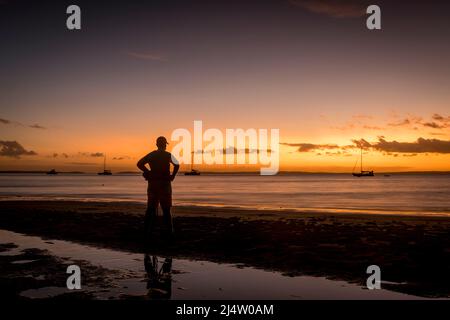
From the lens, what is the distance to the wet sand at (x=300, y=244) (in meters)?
8.96

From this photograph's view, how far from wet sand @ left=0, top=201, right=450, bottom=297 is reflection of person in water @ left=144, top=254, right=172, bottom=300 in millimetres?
999

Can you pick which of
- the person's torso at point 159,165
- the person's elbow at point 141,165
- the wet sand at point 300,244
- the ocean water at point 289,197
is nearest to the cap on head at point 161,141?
the person's torso at point 159,165

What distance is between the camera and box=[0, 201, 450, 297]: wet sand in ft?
29.4

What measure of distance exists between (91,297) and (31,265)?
3.38 m

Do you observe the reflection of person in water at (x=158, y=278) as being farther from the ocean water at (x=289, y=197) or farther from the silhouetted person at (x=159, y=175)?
the ocean water at (x=289, y=197)

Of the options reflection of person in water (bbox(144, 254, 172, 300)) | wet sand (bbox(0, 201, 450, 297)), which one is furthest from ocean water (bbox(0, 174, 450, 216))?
reflection of person in water (bbox(144, 254, 172, 300))

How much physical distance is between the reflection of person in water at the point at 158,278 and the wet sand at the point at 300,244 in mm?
999

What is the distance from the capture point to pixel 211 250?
1167cm

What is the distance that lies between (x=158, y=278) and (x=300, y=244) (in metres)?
5.64

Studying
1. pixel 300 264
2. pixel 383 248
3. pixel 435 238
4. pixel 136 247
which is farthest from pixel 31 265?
pixel 435 238

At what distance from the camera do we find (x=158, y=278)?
8172 mm

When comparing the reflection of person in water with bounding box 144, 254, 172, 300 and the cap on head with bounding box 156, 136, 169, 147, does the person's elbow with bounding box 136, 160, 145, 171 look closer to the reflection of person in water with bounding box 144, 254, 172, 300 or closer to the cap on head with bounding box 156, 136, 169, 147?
the cap on head with bounding box 156, 136, 169, 147

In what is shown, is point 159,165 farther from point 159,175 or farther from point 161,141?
point 161,141
